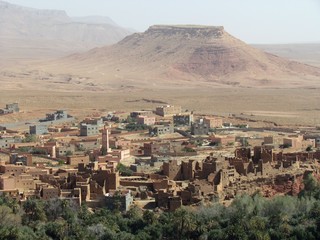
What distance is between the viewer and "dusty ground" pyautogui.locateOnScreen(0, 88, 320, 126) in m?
59.2

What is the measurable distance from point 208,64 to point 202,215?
256 feet

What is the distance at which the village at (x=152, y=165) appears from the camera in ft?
84.2

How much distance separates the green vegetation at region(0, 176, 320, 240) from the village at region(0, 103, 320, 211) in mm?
1172

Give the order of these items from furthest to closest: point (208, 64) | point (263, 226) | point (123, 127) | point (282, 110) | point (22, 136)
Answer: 1. point (208, 64)
2. point (282, 110)
3. point (123, 127)
4. point (22, 136)
5. point (263, 226)

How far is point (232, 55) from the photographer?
10188 centimetres

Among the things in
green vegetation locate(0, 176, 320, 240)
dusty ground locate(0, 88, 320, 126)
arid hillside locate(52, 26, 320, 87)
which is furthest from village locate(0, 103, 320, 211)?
arid hillside locate(52, 26, 320, 87)

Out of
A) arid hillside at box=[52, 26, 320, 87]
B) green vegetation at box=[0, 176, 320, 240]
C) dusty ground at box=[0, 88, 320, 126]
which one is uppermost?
arid hillside at box=[52, 26, 320, 87]

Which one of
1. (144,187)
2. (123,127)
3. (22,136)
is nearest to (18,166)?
(144,187)

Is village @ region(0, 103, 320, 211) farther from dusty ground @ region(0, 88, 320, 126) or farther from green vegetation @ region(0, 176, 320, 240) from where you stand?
dusty ground @ region(0, 88, 320, 126)

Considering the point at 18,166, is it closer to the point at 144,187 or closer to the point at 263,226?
the point at 144,187

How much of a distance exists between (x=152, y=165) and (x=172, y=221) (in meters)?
10.0

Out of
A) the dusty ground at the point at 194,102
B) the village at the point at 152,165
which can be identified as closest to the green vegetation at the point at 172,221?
the village at the point at 152,165

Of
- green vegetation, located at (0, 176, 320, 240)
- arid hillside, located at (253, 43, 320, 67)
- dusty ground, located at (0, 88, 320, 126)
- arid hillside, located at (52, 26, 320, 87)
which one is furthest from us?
arid hillside, located at (253, 43, 320, 67)

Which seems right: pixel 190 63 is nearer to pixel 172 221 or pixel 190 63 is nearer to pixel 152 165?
pixel 152 165
